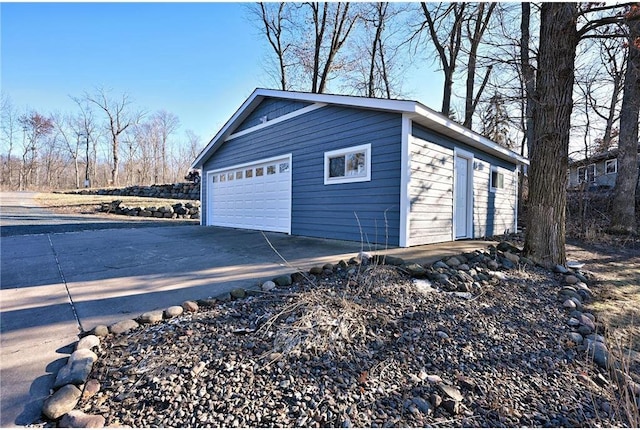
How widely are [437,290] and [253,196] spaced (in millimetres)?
6844

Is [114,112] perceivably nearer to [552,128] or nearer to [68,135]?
[68,135]

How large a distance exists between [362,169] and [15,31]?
6982 mm

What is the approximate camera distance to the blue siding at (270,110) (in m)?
7.67

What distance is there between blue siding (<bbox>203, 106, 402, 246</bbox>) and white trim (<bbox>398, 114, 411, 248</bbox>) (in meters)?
0.09

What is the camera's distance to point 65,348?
2.01 metres

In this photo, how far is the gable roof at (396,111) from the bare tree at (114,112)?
2759cm

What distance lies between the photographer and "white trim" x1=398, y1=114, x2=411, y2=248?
540 cm

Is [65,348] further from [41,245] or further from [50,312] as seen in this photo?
[41,245]

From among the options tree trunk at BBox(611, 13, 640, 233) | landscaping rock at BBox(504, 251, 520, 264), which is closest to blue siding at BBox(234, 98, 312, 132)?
landscaping rock at BBox(504, 251, 520, 264)

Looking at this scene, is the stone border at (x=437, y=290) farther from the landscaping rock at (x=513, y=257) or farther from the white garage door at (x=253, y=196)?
the white garage door at (x=253, y=196)

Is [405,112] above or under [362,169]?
above

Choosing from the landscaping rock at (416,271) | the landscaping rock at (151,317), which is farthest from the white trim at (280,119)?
the landscaping rock at (151,317)

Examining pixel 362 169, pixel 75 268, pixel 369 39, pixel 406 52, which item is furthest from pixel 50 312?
pixel 369 39

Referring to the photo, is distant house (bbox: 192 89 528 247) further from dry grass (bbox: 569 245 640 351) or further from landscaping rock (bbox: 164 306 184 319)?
landscaping rock (bbox: 164 306 184 319)
